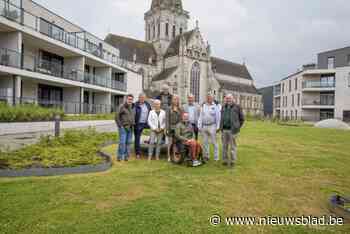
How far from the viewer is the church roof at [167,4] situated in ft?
190

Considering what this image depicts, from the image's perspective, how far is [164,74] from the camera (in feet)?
165

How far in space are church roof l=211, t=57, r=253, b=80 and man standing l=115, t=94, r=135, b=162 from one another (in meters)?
61.8

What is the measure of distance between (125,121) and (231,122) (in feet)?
10.4

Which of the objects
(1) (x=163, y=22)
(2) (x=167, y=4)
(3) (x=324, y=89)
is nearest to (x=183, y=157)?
(3) (x=324, y=89)

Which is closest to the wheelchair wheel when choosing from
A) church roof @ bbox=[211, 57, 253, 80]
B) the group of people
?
the group of people

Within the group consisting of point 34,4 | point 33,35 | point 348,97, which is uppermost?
point 34,4

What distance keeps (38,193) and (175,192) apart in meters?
2.58

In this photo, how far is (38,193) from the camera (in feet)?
13.7

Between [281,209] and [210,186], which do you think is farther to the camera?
[210,186]

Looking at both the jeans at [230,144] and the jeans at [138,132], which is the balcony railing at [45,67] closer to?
the jeans at [138,132]

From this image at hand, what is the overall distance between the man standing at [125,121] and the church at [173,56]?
121ft

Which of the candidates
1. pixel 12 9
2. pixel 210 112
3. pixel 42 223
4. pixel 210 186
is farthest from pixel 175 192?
pixel 12 9

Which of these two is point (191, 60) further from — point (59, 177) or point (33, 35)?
point (59, 177)

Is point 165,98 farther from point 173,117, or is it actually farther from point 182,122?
point 182,122
